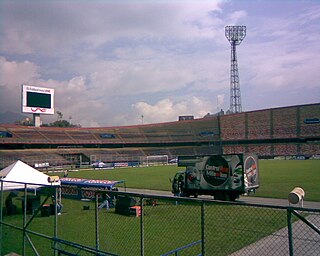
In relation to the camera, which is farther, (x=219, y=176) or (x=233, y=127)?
(x=233, y=127)

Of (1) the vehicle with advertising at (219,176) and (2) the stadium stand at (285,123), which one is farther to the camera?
(2) the stadium stand at (285,123)

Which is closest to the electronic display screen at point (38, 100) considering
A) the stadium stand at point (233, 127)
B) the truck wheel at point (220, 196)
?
the stadium stand at point (233, 127)

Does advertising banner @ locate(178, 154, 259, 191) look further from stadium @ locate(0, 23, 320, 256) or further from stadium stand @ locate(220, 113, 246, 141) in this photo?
stadium stand @ locate(220, 113, 246, 141)

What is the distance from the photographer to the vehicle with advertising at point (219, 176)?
66.9 ft

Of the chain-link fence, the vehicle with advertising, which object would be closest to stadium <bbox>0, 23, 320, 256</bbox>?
the chain-link fence

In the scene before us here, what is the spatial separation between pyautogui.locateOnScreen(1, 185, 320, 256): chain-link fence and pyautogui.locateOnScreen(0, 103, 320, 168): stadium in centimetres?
5716

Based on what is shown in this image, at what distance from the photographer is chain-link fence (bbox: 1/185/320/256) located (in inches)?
367

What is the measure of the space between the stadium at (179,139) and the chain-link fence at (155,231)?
57.2m

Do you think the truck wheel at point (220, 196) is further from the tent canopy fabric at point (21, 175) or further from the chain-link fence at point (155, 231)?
the tent canopy fabric at point (21, 175)

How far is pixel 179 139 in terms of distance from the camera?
10256 centimetres

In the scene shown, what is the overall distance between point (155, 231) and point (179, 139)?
89532 mm

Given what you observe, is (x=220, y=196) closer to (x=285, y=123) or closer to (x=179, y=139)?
Result: (x=285, y=123)

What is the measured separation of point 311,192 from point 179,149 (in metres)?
75.5

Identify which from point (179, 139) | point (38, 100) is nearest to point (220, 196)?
point (38, 100)
